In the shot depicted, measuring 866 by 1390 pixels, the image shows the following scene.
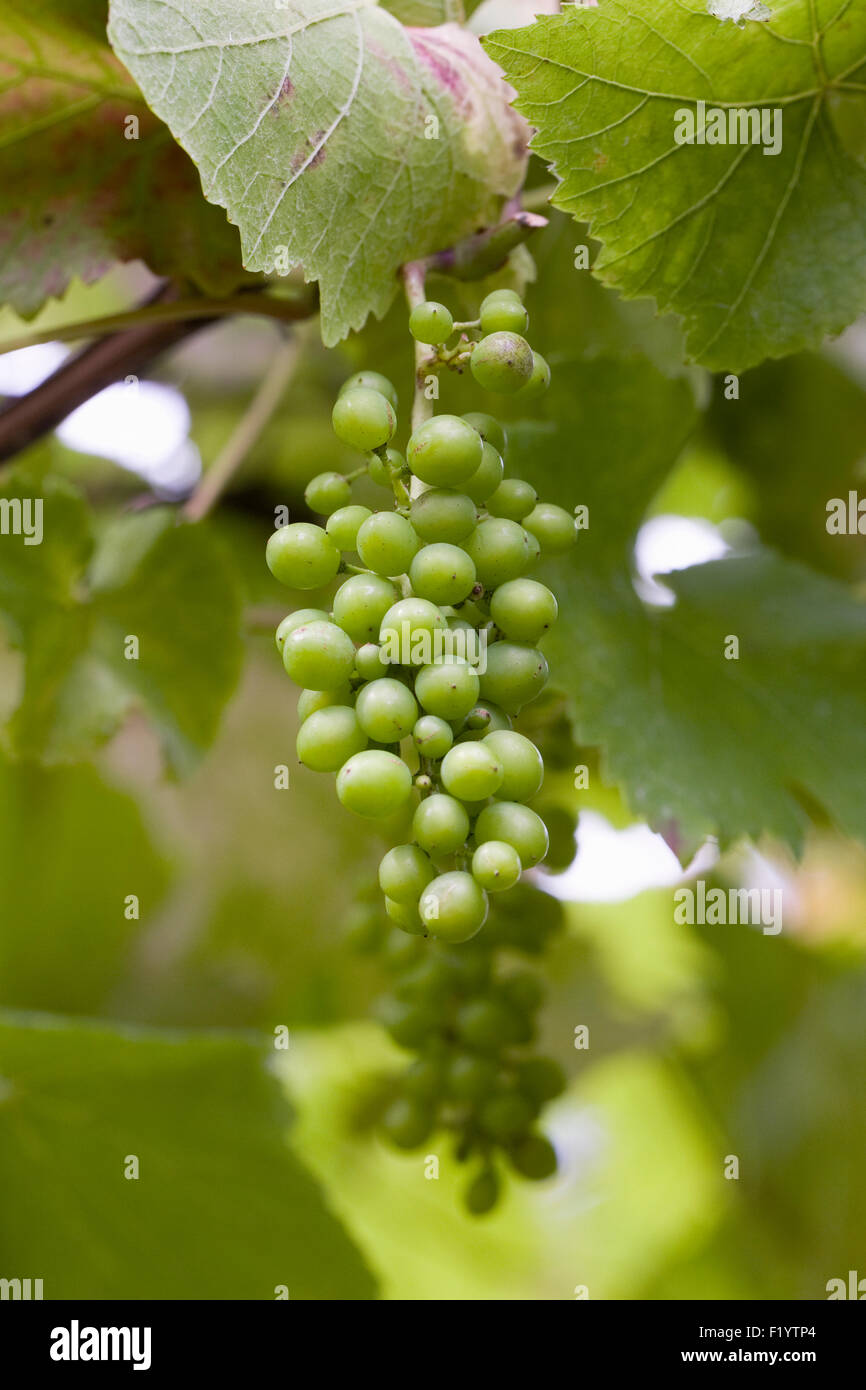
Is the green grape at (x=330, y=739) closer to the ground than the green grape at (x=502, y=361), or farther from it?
closer to the ground

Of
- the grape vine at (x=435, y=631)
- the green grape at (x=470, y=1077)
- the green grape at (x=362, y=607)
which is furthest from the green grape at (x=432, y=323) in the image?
the green grape at (x=470, y=1077)

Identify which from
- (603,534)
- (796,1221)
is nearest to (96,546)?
(603,534)

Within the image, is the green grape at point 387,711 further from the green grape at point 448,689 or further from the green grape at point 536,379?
the green grape at point 536,379

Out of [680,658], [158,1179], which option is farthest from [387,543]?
[158,1179]

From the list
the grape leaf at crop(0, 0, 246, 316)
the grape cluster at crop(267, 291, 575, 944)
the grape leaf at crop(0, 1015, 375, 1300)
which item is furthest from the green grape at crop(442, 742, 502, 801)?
the grape leaf at crop(0, 1015, 375, 1300)

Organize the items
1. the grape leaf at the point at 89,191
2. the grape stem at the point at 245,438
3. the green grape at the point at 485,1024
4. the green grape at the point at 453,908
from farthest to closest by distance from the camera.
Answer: the grape stem at the point at 245,438, the green grape at the point at 485,1024, the grape leaf at the point at 89,191, the green grape at the point at 453,908

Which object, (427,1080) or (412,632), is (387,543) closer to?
(412,632)
